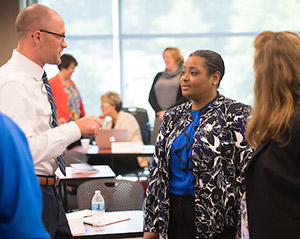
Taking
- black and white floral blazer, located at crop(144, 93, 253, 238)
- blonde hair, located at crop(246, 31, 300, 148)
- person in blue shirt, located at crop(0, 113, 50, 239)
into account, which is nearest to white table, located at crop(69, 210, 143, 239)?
black and white floral blazer, located at crop(144, 93, 253, 238)

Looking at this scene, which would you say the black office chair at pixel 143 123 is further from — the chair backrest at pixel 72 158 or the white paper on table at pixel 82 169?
the white paper on table at pixel 82 169

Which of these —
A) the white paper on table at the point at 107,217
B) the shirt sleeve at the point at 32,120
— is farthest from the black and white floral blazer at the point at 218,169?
the shirt sleeve at the point at 32,120

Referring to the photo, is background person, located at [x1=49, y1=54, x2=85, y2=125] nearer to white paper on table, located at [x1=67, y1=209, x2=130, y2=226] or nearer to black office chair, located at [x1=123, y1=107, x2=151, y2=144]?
black office chair, located at [x1=123, y1=107, x2=151, y2=144]

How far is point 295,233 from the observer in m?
1.72

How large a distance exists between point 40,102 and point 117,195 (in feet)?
5.26

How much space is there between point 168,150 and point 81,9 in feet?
25.8

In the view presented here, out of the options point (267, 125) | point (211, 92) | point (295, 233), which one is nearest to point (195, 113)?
point (211, 92)

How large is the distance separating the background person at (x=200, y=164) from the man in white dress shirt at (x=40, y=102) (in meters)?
0.54

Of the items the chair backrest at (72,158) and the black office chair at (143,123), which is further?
the black office chair at (143,123)

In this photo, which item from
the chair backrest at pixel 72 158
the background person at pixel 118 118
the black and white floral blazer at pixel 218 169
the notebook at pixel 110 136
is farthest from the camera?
the background person at pixel 118 118

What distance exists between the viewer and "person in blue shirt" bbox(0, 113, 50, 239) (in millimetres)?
976

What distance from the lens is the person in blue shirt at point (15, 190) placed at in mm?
976

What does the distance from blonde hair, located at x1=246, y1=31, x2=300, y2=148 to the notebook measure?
4.18 m

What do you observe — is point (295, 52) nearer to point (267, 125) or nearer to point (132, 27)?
point (267, 125)
